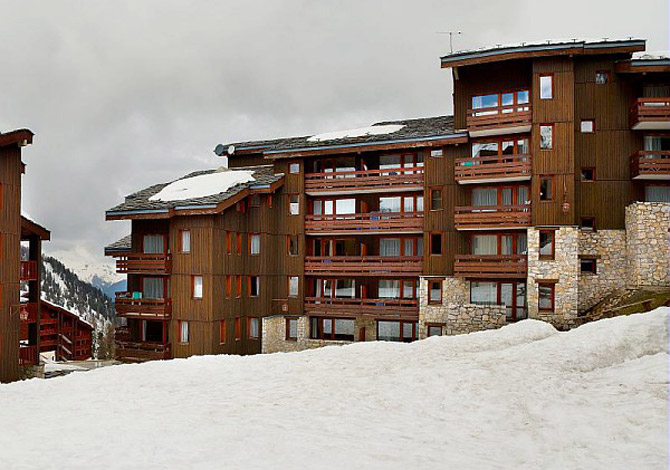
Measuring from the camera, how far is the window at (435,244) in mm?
32428

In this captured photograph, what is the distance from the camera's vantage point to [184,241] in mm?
31297

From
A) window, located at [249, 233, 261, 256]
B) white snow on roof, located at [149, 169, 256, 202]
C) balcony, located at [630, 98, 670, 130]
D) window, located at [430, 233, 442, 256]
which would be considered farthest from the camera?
window, located at [249, 233, 261, 256]

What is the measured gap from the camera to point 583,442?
1128 cm

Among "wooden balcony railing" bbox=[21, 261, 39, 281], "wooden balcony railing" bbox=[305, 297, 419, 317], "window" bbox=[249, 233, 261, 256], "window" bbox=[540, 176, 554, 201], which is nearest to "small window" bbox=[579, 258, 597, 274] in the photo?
"window" bbox=[540, 176, 554, 201]

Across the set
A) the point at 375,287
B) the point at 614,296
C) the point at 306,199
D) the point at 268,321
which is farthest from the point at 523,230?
the point at 268,321

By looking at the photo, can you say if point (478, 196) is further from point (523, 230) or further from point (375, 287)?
point (375, 287)

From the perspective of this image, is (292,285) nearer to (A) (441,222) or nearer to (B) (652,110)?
(A) (441,222)

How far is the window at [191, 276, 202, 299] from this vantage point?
30.9 metres

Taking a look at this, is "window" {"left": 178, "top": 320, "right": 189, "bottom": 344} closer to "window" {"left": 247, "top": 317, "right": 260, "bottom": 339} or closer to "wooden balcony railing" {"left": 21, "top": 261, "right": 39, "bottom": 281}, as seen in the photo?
"window" {"left": 247, "top": 317, "right": 260, "bottom": 339}

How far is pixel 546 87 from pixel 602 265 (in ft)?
32.2

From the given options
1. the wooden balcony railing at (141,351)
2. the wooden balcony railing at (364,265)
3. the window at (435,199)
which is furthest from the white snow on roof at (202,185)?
the window at (435,199)

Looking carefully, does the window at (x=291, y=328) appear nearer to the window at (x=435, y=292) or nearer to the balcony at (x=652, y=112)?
the window at (x=435, y=292)

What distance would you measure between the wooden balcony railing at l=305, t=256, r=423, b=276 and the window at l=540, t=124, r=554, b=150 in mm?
9293

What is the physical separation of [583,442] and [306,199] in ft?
85.7
